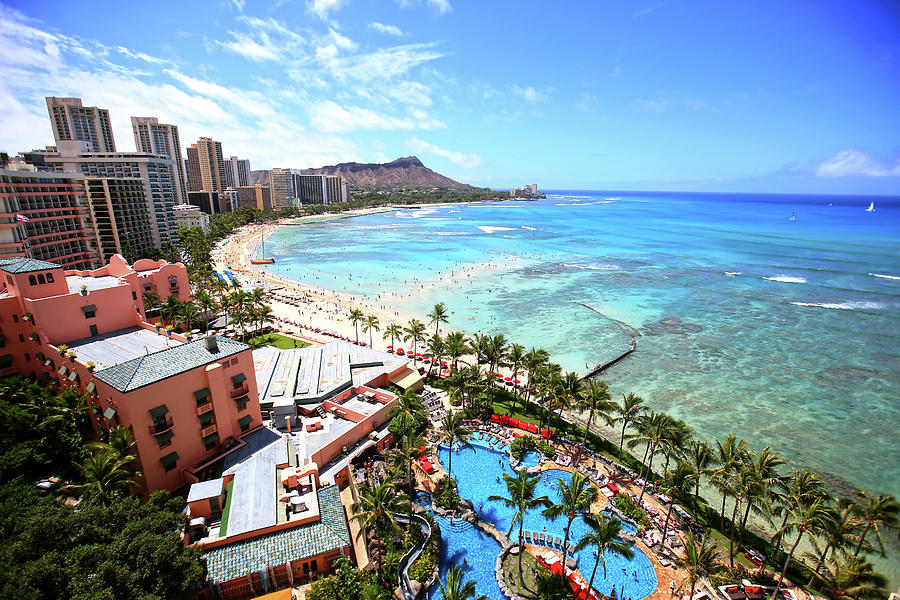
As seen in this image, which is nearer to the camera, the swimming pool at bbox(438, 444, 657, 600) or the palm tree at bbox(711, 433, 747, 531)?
the swimming pool at bbox(438, 444, 657, 600)

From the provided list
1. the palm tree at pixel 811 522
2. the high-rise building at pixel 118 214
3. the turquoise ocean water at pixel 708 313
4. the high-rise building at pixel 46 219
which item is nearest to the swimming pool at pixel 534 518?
the palm tree at pixel 811 522

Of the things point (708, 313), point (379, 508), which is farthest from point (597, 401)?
point (708, 313)

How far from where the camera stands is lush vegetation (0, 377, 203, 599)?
14102mm

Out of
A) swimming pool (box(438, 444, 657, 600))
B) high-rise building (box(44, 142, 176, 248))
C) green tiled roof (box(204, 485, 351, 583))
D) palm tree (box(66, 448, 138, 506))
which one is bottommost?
swimming pool (box(438, 444, 657, 600))

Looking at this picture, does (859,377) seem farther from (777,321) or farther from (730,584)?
(730,584)

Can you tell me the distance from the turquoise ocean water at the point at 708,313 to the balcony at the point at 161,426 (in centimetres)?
4101

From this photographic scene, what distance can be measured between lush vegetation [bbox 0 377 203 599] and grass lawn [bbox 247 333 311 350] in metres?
26.5

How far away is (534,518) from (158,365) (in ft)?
82.3

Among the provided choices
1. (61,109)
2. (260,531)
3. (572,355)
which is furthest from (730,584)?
(61,109)

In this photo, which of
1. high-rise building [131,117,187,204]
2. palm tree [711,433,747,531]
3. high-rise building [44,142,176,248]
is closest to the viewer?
palm tree [711,433,747,531]

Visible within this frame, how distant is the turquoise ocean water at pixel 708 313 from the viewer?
41125 millimetres

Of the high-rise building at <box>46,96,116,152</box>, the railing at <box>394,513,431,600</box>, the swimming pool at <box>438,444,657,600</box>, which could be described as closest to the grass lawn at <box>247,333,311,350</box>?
the swimming pool at <box>438,444,657,600</box>

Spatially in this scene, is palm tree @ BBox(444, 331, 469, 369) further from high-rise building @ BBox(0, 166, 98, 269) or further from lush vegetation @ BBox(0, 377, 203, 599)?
high-rise building @ BBox(0, 166, 98, 269)

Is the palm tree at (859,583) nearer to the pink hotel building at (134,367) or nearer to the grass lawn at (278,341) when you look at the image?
the pink hotel building at (134,367)
